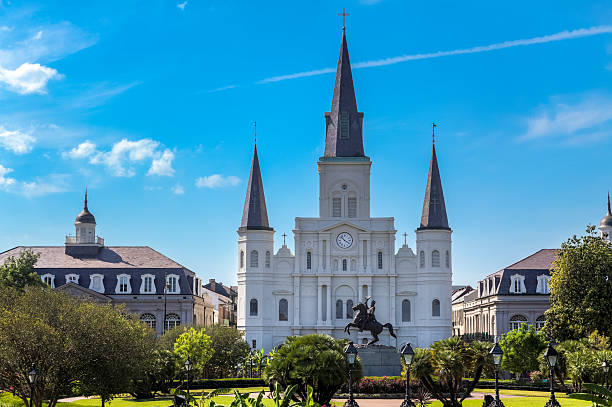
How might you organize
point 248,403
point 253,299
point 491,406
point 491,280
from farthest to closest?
point 491,280 → point 253,299 → point 491,406 → point 248,403

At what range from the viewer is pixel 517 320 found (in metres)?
97.9

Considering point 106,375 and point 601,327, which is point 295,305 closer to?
point 601,327

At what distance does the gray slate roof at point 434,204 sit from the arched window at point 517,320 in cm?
1336

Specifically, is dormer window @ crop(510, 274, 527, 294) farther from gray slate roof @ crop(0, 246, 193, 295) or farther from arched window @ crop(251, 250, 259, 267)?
gray slate roof @ crop(0, 246, 193, 295)

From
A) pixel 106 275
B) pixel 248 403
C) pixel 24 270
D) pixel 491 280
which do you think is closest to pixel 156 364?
pixel 24 270

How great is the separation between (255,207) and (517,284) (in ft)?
104

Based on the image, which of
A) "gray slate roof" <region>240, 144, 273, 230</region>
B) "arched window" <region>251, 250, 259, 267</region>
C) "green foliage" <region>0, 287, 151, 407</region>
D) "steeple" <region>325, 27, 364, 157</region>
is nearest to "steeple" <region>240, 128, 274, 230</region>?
"gray slate roof" <region>240, 144, 273, 230</region>

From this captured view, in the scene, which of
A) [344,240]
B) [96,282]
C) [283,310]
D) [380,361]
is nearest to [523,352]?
[380,361]

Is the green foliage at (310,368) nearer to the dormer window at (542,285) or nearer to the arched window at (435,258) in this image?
the arched window at (435,258)

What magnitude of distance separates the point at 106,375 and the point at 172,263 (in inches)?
2342

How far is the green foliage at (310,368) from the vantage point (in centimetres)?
3744

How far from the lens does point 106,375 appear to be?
39.8 metres

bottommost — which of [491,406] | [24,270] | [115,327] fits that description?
[491,406]

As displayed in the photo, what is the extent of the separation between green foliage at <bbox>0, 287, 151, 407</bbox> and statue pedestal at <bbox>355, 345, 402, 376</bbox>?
2102 cm
